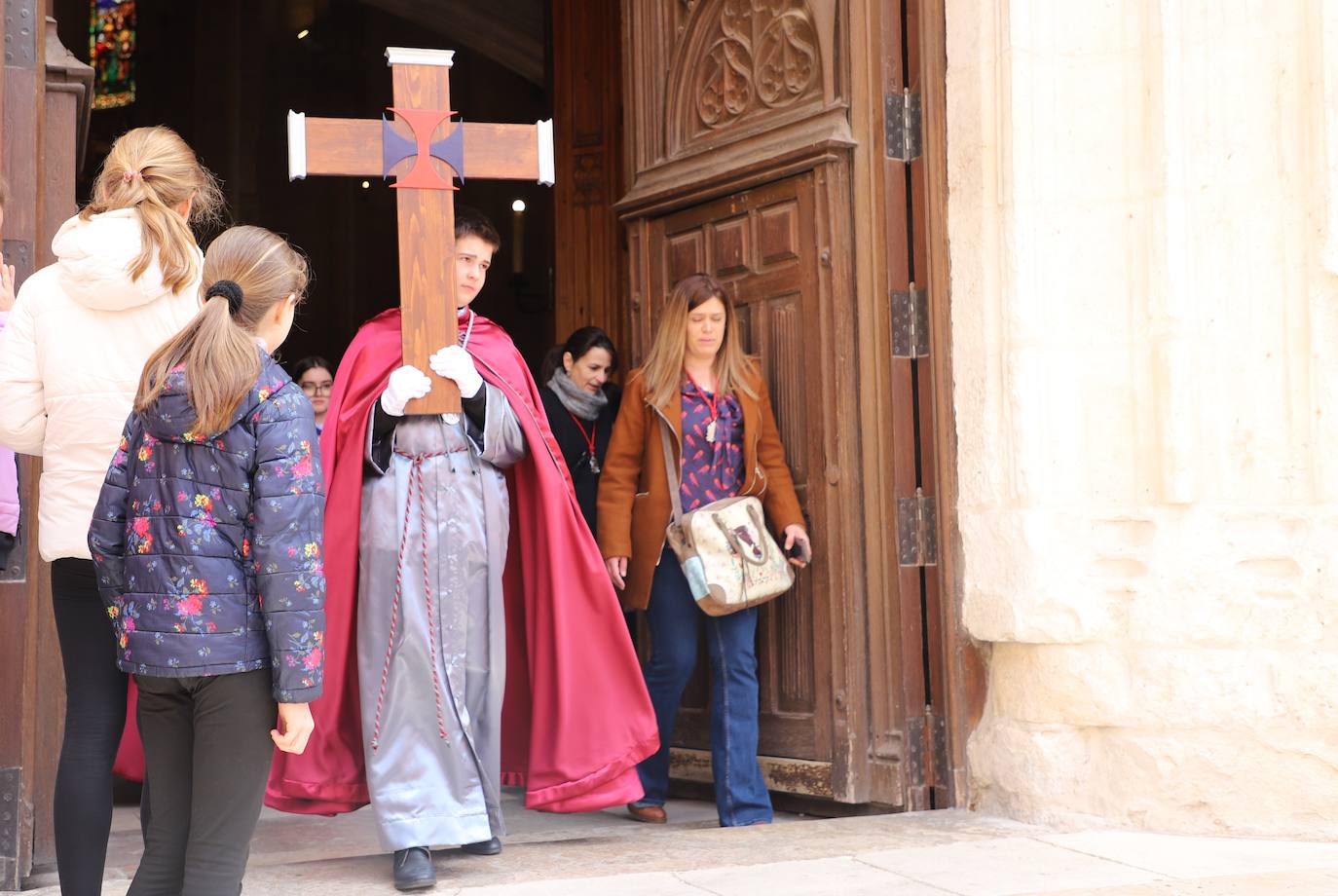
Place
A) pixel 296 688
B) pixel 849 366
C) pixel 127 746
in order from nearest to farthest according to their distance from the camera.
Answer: pixel 296 688 < pixel 127 746 < pixel 849 366

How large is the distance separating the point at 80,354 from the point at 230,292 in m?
0.63

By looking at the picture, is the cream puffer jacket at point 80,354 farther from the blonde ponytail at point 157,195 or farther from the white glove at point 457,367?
the white glove at point 457,367

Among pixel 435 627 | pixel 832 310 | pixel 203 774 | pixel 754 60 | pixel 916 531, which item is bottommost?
pixel 203 774

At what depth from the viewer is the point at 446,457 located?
12.8ft

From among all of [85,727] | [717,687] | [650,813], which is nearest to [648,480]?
[717,687]

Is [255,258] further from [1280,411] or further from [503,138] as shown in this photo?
[1280,411]

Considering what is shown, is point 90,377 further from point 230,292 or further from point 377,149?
point 377,149

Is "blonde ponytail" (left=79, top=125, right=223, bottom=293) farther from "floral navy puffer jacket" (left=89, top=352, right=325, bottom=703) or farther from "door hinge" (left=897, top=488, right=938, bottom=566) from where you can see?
"door hinge" (left=897, top=488, right=938, bottom=566)

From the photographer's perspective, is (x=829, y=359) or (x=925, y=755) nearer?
(x=925, y=755)

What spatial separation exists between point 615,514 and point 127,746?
168 centimetres

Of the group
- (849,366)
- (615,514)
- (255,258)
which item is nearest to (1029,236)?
(849,366)

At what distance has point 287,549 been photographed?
2.58 metres

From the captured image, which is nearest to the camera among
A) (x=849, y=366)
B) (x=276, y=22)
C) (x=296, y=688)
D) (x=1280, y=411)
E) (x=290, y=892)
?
(x=296, y=688)

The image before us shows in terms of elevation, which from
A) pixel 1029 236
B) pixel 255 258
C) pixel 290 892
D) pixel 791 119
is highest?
pixel 791 119
